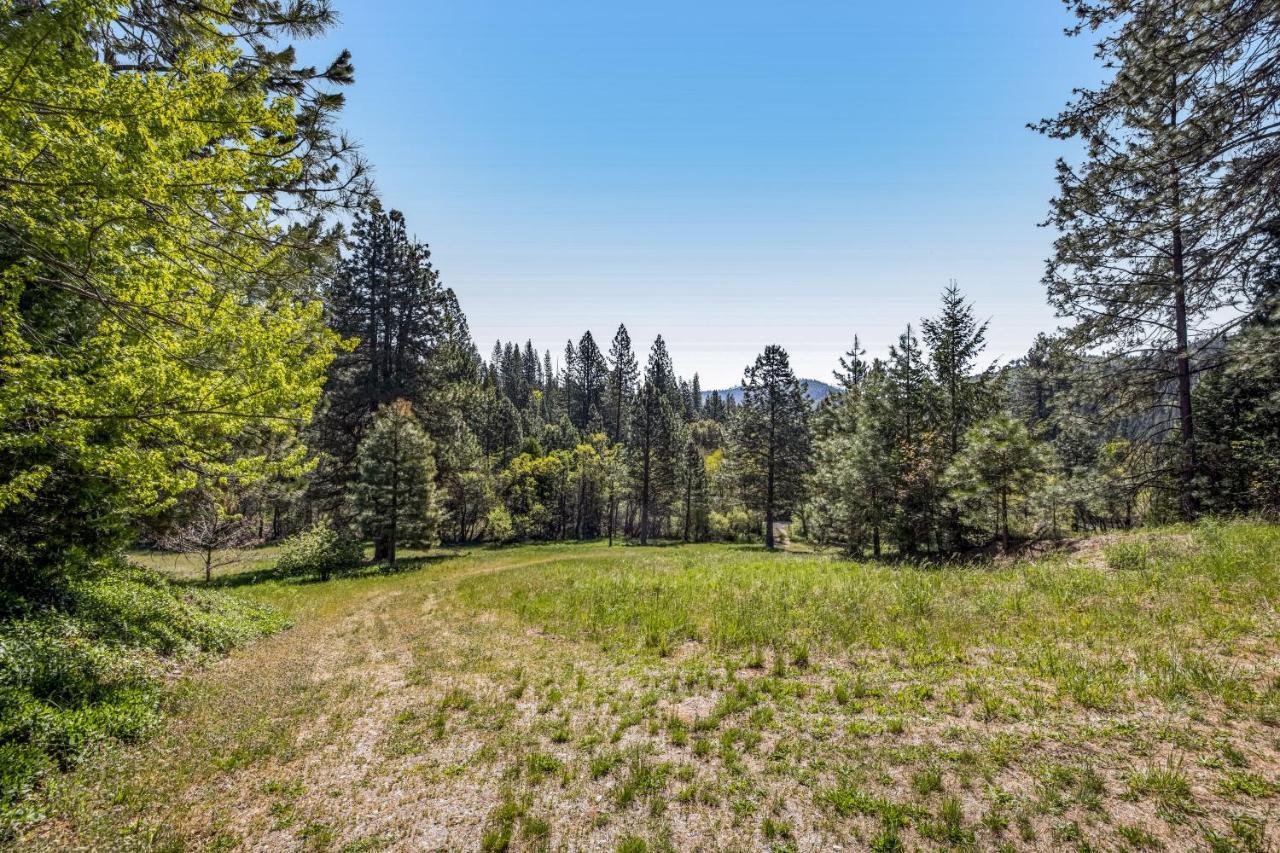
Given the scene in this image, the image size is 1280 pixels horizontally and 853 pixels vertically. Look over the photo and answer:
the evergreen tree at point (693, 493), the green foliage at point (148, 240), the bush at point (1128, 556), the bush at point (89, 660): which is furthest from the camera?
the evergreen tree at point (693, 493)

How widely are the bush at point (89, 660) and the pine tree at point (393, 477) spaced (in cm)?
1157

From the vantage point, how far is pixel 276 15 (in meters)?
6.42

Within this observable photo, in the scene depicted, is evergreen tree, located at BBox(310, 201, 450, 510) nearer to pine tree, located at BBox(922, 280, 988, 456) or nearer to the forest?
the forest

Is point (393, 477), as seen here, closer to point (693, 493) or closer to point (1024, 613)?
point (1024, 613)

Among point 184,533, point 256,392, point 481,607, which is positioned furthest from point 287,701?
point 184,533

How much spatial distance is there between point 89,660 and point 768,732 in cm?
990

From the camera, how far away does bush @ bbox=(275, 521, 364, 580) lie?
2120 cm

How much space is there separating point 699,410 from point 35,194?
10634 centimetres

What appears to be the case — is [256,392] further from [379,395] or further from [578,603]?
[379,395]

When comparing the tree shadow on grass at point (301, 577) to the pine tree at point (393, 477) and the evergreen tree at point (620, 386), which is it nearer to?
the pine tree at point (393, 477)

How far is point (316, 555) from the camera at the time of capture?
2134cm

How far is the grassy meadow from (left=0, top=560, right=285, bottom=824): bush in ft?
1.29

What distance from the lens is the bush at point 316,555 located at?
21.2 m

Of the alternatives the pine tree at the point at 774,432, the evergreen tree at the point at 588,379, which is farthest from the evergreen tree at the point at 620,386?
the pine tree at the point at 774,432
